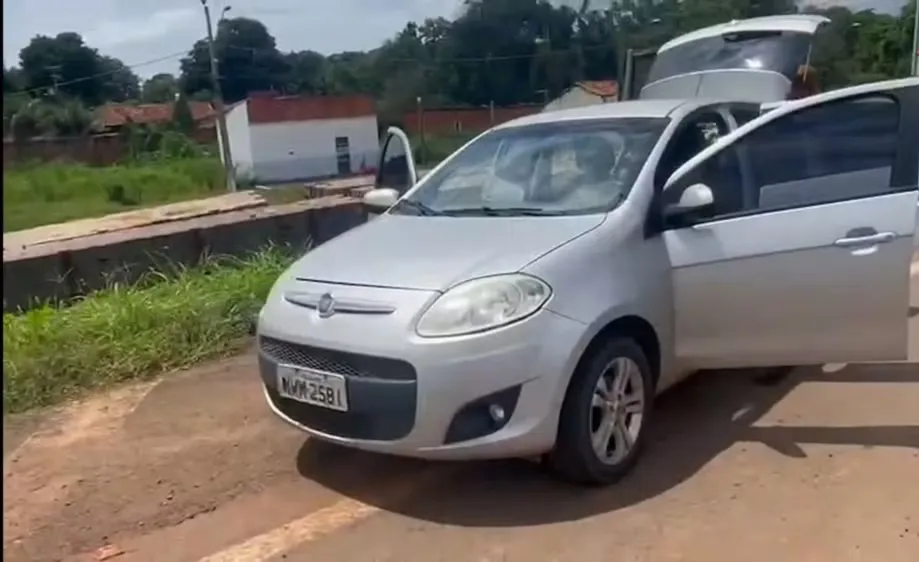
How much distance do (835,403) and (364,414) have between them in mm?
2529

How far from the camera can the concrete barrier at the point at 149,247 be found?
5.98 metres

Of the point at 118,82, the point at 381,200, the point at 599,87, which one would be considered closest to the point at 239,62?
the point at 118,82

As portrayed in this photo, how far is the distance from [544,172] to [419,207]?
0.63 metres

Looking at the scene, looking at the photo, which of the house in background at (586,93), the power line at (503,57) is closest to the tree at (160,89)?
the power line at (503,57)

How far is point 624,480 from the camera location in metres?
3.78

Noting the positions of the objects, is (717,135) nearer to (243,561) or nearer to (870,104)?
(870,104)

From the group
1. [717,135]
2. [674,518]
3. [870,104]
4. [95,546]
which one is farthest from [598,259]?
[95,546]

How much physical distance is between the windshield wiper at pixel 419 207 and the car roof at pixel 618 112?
27.4 inches

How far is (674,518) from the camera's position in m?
3.46

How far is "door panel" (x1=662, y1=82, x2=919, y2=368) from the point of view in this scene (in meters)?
3.92

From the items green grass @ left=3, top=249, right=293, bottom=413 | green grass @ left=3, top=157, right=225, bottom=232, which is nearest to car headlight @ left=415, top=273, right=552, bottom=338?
green grass @ left=3, top=249, right=293, bottom=413

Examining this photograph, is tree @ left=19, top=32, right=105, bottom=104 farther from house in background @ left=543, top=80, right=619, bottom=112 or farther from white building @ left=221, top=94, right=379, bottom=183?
house in background @ left=543, top=80, right=619, bottom=112

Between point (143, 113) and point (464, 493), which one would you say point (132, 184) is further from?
point (464, 493)

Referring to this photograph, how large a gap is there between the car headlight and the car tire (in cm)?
35
